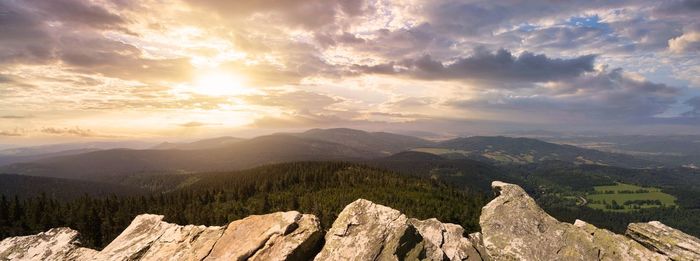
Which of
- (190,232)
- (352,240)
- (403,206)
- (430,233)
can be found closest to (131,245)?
(190,232)

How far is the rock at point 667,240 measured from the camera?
2321cm

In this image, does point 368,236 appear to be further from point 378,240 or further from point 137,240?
point 137,240

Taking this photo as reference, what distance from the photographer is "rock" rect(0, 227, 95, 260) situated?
2988 centimetres

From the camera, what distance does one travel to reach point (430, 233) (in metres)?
28.7

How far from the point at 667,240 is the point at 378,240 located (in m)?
20.4

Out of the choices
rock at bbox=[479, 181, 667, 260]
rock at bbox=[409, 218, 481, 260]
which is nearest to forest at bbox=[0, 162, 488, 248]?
rock at bbox=[409, 218, 481, 260]

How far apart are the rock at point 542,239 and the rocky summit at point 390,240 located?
6 cm

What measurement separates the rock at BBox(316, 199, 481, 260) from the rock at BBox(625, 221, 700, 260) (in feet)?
39.2

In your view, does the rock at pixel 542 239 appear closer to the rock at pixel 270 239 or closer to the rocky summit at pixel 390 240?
the rocky summit at pixel 390 240

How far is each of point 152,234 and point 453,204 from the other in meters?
174

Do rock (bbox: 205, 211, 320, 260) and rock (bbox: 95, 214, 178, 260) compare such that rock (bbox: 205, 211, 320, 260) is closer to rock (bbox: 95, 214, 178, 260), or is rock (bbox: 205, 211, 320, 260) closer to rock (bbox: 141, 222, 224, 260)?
rock (bbox: 141, 222, 224, 260)

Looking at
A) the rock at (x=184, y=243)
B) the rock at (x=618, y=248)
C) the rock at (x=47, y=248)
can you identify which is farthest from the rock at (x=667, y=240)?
the rock at (x=47, y=248)

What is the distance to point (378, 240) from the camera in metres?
22.5

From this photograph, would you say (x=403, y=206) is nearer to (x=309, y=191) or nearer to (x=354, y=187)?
(x=354, y=187)
